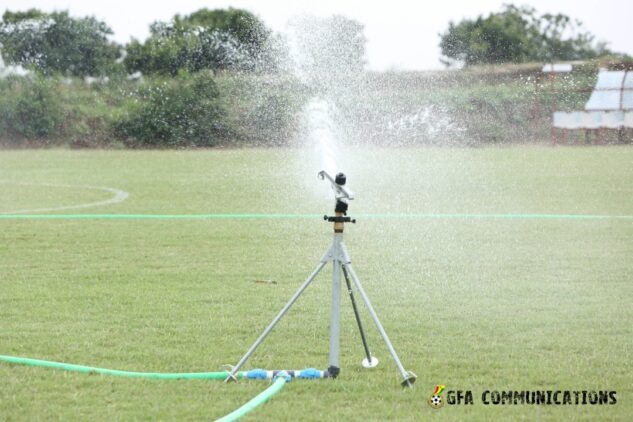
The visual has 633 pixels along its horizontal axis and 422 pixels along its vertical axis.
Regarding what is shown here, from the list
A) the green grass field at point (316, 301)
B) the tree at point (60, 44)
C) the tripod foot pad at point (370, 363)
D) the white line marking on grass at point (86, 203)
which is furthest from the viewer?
the tree at point (60, 44)

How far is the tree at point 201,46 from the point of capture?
25.8 meters

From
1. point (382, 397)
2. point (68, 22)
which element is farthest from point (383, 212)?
point (68, 22)

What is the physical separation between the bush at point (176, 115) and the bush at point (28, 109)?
2.21 meters

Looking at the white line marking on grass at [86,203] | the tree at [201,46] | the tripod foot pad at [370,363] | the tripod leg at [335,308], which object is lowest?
the white line marking on grass at [86,203]

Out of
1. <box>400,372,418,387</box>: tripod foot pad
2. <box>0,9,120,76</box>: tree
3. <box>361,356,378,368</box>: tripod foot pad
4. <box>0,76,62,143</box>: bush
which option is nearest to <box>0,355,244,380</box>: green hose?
<box>361,356,378,368</box>: tripod foot pad

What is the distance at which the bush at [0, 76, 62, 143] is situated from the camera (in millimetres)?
30047

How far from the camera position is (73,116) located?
98.9 ft

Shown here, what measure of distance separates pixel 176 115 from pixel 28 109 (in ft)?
16.2

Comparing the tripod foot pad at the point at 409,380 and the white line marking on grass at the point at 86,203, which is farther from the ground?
the tripod foot pad at the point at 409,380

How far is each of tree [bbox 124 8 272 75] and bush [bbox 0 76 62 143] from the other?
98.0 inches

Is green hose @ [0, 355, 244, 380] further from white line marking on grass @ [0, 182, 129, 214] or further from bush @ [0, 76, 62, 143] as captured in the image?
bush @ [0, 76, 62, 143]

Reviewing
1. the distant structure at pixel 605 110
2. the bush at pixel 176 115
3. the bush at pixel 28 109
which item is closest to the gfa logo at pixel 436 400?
the bush at pixel 176 115

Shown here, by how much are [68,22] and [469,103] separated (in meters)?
12.5

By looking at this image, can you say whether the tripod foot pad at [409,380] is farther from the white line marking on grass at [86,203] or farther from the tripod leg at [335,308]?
the white line marking on grass at [86,203]
